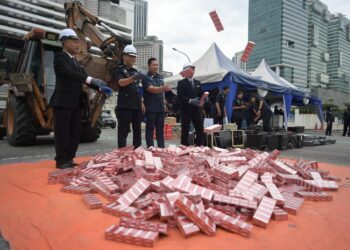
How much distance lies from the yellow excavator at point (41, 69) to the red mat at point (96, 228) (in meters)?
3.71

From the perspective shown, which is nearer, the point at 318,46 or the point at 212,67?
the point at 212,67

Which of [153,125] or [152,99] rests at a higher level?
[152,99]

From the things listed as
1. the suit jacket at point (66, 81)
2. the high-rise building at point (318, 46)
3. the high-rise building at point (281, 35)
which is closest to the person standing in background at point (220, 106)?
the suit jacket at point (66, 81)

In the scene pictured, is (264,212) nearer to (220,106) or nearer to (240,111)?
(220,106)

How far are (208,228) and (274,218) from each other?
678 mm

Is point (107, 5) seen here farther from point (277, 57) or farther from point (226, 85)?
point (226, 85)

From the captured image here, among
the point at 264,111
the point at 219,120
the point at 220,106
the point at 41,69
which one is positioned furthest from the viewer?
the point at 264,111

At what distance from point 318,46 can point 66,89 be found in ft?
264

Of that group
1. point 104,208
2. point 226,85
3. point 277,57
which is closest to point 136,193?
point 104,208

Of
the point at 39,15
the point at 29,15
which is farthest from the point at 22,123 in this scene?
the point at 39,15

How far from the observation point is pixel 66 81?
4.09 metres

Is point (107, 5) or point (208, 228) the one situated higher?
point (107, 5)

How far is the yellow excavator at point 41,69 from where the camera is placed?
6398mm

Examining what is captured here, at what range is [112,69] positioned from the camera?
278 inches
